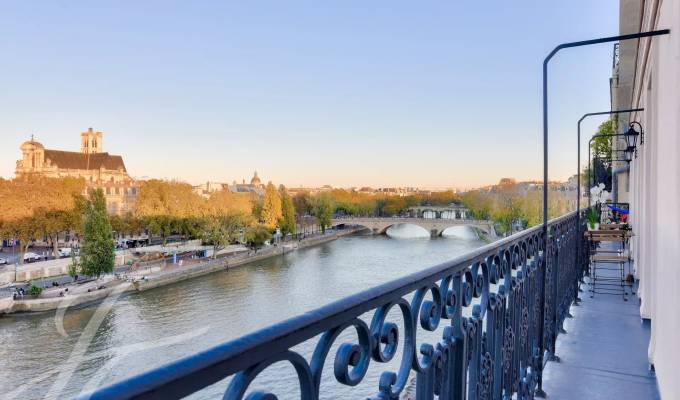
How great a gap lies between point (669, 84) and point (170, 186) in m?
51.4

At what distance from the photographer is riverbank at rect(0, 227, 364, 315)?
25.5m

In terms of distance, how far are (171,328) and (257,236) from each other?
25069 mm

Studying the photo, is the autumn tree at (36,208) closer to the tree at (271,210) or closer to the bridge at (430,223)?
the tree at (271,210)

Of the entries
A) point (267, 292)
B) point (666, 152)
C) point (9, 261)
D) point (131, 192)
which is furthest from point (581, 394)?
point (131, 192)

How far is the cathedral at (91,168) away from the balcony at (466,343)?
57.9 m

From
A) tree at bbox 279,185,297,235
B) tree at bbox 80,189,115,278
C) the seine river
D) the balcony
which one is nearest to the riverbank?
the seine river

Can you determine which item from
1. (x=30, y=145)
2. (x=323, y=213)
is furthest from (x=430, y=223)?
(x=30, y=145)

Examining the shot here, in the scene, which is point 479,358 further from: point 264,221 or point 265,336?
point 264,221

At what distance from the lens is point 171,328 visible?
22484 mm

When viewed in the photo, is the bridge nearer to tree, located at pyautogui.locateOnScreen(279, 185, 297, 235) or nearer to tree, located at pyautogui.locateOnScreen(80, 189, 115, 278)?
tree, located at pyautogui.locateOnScreen(279, 185, 297, 235)

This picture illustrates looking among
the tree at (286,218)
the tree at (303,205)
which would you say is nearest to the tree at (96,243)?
the tree at (286,218)

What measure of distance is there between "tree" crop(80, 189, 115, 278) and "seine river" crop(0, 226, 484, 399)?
3.57 metres

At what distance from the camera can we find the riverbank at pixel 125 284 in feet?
83.8

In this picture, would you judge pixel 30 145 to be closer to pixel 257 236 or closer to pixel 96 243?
pixel 257 236
